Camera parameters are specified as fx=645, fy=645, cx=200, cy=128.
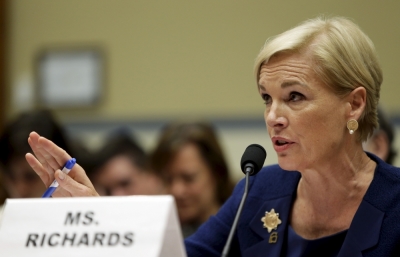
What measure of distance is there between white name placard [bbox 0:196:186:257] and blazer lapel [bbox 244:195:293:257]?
2.42 ft

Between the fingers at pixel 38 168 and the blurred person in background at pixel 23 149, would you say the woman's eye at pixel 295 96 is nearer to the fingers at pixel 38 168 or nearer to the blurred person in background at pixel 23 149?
the fingers at pixel 38 168

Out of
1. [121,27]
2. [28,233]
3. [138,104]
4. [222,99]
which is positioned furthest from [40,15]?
[28,233]

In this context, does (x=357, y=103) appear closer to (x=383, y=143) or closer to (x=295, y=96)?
(x=295, y=96)

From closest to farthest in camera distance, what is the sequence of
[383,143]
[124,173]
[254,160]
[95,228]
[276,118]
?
1. [95,228]
2. [254,160]
3. [276,118]
4. [383,143]
5. [124,173]

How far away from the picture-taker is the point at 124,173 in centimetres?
436

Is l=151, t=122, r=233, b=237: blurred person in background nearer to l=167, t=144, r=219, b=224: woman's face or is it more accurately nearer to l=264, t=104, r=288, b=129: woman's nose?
l=167, t=144, r=219, b=224: woman's face

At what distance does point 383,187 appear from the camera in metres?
2.18

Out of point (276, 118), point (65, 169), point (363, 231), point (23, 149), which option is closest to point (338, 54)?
point (276, 118)

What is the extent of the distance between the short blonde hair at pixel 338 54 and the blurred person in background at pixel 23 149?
219 cm

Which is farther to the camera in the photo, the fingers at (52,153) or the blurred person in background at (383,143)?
the blurred person in background at (383,143)

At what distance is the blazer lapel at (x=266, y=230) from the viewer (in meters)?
2.27

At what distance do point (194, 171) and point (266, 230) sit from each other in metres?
1.90

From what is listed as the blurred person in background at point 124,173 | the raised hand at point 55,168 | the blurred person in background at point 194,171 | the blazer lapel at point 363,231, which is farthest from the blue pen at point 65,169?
the blurred person in background at point 124,173

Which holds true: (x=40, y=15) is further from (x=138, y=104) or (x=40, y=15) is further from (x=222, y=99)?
(x=222, y=99)
